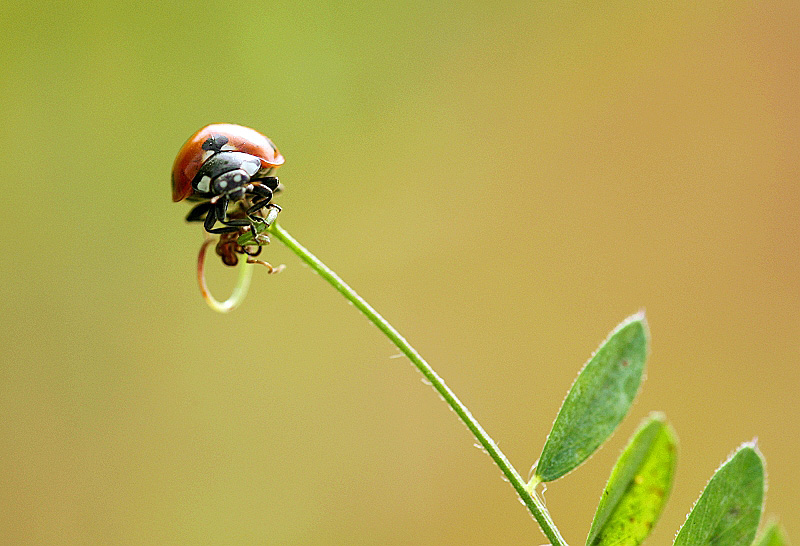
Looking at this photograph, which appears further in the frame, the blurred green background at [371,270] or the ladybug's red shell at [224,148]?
the blurred green background at [371,270]

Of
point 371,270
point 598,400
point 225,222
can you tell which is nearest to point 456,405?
point 598,400

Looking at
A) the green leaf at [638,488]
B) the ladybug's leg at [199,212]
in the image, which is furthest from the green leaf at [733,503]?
the ladybug's leg at [199,212]

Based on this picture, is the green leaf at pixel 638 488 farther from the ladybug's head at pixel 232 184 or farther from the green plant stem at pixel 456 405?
the ladybug's head at pixel 232 184

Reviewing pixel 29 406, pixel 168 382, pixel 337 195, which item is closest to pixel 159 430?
pixel 168 382

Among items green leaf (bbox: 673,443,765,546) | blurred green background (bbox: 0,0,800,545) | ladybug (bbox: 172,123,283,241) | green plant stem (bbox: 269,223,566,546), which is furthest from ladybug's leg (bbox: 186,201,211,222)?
blurred green background (bbox: 0,0,800,545)

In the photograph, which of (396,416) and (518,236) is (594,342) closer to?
(518,236)

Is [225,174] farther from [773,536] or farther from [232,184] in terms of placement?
[773,536]
